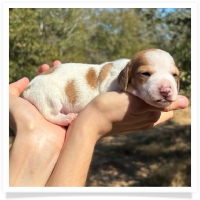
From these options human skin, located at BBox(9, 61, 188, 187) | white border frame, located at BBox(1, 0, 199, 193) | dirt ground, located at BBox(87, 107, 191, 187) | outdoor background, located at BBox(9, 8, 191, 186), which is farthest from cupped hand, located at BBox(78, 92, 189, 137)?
dirt ground, located at BBox(87, 107, 191, 187)

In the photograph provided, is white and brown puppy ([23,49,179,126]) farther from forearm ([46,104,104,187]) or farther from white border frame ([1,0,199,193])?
white border frame ([1,0,199,193])

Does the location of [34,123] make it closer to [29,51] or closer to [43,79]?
[43,79]

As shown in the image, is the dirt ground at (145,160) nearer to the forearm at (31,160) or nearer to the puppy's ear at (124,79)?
the forearm at (31,160)

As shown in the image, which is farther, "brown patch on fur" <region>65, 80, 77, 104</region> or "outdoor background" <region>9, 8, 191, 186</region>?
"outdoor background" <region>9, 8, 191, 186</region>

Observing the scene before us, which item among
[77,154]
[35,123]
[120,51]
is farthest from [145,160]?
[120,51]

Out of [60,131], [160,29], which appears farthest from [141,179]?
[60,131]
